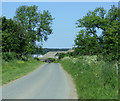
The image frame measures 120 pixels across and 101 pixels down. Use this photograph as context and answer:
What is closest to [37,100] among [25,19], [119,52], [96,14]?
[119,52]

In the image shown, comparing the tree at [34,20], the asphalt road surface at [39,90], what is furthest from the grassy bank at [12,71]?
the tree at [34,20]

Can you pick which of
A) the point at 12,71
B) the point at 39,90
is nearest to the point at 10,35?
the point at 12,71

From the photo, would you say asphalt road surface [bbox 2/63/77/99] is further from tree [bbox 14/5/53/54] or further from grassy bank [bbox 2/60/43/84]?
tree [bbox 14/5/53/54]

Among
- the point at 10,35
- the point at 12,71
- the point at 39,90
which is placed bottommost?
the point at 12,71

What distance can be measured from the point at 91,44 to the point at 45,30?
2598 cm

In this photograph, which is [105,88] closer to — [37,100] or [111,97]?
[111,97]

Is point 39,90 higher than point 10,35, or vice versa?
point 10,35

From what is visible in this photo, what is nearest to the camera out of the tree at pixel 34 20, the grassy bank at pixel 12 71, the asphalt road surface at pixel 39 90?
the asphalt road surface at pixel 39 90

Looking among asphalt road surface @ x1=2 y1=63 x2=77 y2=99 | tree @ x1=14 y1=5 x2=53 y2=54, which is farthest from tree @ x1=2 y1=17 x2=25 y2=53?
asphalt road surface @ x1=2 y1=63 x2=77 y2=99

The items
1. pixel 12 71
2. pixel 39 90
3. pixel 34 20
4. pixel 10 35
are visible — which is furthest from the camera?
pixel 34 20

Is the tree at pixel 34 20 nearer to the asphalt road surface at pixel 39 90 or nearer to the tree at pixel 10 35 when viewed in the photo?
the tree at pixel 10 35

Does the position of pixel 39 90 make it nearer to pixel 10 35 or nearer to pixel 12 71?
pixel 12 71

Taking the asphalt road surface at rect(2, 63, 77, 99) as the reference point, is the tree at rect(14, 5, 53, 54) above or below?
above

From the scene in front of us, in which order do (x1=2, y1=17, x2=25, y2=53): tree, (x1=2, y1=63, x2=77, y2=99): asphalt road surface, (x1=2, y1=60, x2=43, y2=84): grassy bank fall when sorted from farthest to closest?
(x1=2, y1=17, x2=25, y2=53): tree → (x1=2, y1=60, x2=43, y2=84): grassy bank → (x1=2, y1=63, x2=77, y2=99): asphalt road surface
